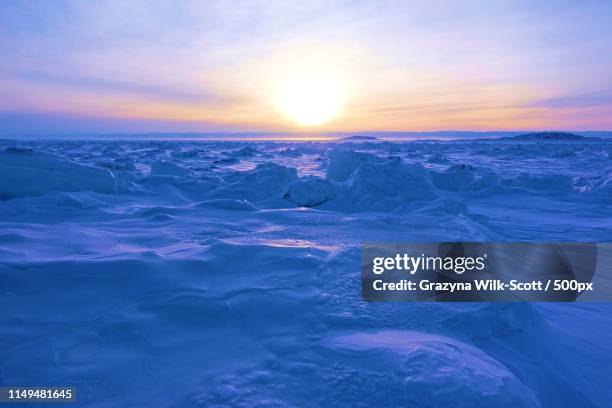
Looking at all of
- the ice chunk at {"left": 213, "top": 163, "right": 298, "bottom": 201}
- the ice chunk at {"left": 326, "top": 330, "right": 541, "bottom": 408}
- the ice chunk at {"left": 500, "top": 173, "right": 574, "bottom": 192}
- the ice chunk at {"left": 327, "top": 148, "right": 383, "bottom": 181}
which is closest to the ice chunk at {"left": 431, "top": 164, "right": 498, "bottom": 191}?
the ice chunk at {"left": 500, "top": 173, "right": 574, "bottom": 192}

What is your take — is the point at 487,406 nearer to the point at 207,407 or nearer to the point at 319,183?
the point at 207,407

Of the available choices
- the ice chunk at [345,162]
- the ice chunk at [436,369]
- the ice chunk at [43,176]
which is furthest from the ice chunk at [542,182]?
the ice chunk at [43,176]

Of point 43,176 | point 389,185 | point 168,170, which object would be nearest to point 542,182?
point 389,185

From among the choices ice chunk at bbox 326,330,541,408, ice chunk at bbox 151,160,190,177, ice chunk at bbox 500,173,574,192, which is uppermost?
ice chunk at bbox 151,160,190,177

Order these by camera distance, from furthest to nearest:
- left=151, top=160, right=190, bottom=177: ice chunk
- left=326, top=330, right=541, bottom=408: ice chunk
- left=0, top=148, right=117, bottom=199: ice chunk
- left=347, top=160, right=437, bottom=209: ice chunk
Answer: left=151, top=160, right=190, bottom=177: ice chunk
left=347, top=160, right=437, bottom=209: ice chunk
left=0, top=148, right=117, bottom=199: ice chunk
left=326, top=330, right=541, bottom=408: ice chunk

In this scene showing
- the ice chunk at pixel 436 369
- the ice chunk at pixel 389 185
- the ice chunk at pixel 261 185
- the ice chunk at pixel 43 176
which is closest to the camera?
the ice chunk at pixel 436 369

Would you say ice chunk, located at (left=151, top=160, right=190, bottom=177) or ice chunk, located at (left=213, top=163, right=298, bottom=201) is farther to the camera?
ice chunk, located at (left=151, top=160, right=190, bottom=177)

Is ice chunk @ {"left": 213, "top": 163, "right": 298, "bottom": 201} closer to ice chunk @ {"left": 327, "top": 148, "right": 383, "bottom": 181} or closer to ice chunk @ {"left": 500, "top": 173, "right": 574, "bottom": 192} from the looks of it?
ice chunk @ {"left": 327, "top": 148, "right": 383, "bottom": 181}

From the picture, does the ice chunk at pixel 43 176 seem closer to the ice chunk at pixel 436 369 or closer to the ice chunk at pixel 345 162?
the ice chunk at pixel 345 162
